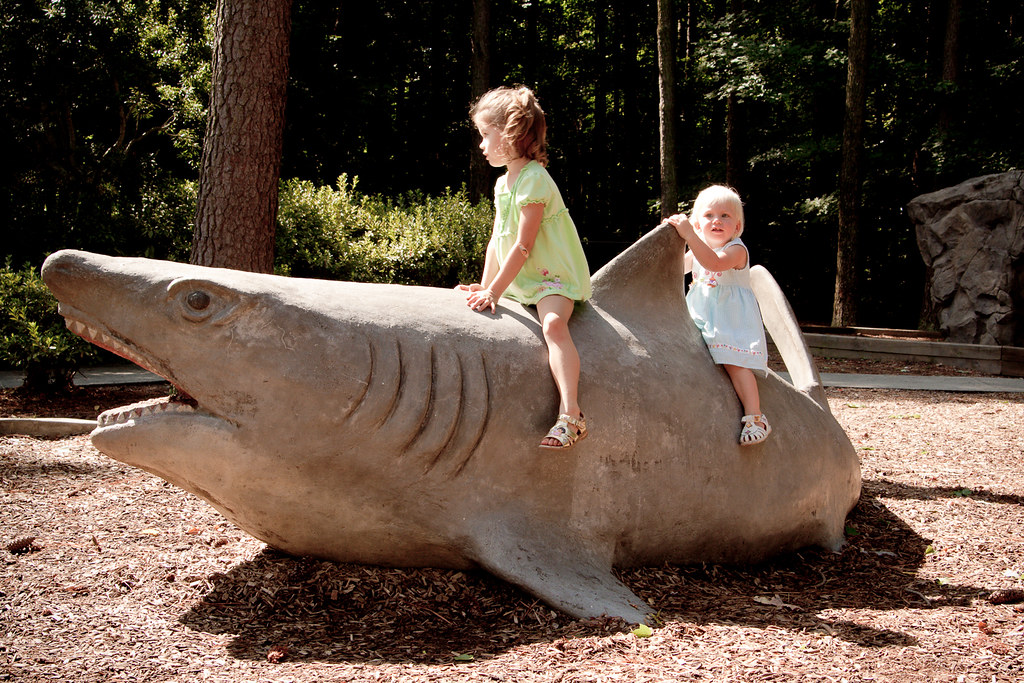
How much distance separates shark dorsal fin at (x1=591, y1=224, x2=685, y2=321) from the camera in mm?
3949

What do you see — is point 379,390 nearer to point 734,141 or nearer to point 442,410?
point 442,410

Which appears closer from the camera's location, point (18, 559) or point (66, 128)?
point (18, 559)

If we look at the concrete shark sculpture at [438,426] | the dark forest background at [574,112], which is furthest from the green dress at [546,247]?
the dark forest background at [574,112]

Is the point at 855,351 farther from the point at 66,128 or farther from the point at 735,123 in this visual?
the point at 66,128

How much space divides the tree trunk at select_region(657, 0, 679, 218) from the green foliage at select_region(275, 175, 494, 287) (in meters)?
4.81

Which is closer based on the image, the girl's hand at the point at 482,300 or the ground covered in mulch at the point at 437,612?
the ground covered in mulch at the point at 437,612

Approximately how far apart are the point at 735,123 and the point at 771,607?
18425mm

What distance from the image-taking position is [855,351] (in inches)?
529

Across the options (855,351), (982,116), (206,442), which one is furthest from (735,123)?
(206,442)

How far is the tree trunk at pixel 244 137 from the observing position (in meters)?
7.18

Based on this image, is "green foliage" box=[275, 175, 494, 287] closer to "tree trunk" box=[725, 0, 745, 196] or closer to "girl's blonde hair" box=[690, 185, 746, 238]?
"girl's blonde hair" box=[690, 185, 746, 238]

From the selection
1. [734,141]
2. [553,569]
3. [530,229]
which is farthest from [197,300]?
[734,141]

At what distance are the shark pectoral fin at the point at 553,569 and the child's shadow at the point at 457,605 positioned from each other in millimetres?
76

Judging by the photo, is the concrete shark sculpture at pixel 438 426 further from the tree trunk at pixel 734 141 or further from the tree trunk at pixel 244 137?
the tree trunk at pixel 734 141
